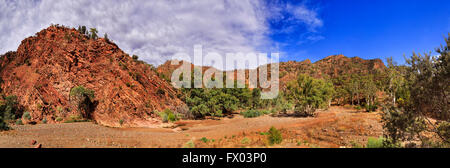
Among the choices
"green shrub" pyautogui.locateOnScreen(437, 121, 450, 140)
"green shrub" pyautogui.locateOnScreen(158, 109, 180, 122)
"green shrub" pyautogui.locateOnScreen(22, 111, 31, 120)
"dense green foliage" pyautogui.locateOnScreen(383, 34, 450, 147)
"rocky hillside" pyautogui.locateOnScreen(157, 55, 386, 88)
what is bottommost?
"green shrub" pyautogui.locateOnScreen(158, 109, 180, 122)

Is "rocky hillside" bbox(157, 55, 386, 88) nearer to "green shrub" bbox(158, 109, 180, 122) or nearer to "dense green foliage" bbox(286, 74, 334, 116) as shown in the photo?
"dense green foliage" bbox(286, 74, 334, 116)

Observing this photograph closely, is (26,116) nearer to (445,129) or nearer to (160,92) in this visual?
(160,92)

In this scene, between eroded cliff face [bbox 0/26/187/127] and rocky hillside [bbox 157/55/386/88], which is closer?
eroded cliff face [bbox 0/26/187/127]

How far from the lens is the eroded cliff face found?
21641mm

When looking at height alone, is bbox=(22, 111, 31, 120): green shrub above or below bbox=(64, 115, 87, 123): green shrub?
above

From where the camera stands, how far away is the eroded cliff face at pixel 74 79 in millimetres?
21641

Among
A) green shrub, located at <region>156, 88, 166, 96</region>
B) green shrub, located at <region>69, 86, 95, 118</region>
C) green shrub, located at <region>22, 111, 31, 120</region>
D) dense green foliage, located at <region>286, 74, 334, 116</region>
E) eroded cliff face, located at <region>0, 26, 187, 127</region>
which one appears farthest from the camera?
green shrub, located at <region>156, 88, 166, 96</region>

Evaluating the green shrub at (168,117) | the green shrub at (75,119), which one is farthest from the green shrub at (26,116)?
the green shrub at (168,117)

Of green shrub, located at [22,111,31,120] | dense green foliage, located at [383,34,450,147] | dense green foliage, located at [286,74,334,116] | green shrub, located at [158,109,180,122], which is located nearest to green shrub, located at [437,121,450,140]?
dense green foliage, located at [383,34,450,147]

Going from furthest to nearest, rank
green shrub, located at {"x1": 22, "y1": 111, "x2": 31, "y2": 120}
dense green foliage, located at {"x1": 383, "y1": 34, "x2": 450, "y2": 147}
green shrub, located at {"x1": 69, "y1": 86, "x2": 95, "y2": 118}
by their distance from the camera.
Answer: green shrub, located at {"x1": 69, "y1": 86, "x2": 95, "y2": 118} < green shrub, located at {"x1": 22, "y1": 111, "x2": 31, "y2": 120} < dense green foliage, located at {"x1": 383, "y1": 34, "x2": 450, "y2": 147}

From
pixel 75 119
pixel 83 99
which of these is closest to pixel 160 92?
pixel 83 99

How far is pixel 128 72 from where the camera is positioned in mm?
26062
